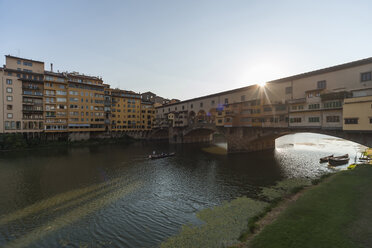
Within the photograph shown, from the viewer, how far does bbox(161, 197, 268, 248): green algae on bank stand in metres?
13.4

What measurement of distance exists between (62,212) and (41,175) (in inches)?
760

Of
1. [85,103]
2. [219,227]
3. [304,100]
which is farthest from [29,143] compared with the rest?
[304,100]

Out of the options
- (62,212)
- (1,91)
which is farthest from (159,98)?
(62,212)

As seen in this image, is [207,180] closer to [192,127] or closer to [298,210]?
[298,210]

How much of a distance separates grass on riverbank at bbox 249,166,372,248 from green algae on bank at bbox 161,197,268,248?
273 centimetres

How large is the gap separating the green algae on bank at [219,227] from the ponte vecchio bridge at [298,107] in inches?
928

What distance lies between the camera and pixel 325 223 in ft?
42.4

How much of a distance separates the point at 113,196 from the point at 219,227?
48.7ft

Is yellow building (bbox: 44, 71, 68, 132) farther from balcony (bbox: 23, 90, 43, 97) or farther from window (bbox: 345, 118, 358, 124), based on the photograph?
window (bbox: 345, 118, 358, 124)

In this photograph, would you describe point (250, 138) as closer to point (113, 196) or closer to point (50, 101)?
point (113, 196)

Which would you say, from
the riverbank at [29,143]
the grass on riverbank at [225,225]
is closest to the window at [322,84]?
the grass on riverbank at [225,225]

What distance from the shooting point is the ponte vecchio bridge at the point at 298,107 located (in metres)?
28.2

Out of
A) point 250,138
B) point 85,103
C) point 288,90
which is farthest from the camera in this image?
point 85,103

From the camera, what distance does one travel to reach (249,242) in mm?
11867
